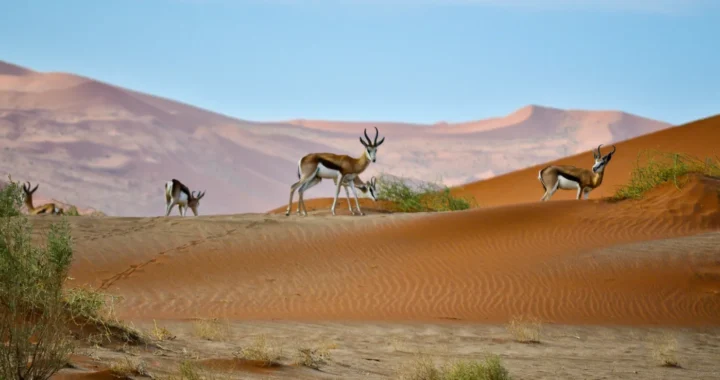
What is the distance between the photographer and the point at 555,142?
152 metres

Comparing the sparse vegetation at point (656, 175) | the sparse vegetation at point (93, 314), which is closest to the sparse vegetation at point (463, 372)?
the sparse vegetation at point (93, 314)

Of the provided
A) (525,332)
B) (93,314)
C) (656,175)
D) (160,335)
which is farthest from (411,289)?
(93,314)

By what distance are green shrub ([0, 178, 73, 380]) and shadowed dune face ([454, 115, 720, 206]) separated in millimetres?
38277

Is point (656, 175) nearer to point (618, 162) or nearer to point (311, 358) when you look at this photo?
point (311, 358)

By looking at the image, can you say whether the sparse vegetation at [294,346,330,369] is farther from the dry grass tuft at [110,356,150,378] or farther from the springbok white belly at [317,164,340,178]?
the springbok white belly at [317,164,340,178]

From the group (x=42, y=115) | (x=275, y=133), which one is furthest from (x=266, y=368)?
(x=275, y=133)

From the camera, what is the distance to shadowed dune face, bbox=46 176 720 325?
16688mm

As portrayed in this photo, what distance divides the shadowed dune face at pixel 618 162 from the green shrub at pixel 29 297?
126 ft

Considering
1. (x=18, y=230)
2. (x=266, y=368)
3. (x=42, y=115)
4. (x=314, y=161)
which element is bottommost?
(x=266, y=368)

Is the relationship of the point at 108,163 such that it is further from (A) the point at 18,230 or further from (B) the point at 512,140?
(A) the point at 18,230

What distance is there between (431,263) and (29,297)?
13523mm

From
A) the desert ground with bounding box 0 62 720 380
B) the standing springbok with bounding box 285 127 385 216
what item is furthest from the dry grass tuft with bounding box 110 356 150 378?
the standing springbok with bounding box 285 127 385 216

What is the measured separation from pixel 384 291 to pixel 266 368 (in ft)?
29.4

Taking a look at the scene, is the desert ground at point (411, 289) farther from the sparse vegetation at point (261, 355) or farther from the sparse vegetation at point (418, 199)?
the sparse vegetation at point (418, 199)
